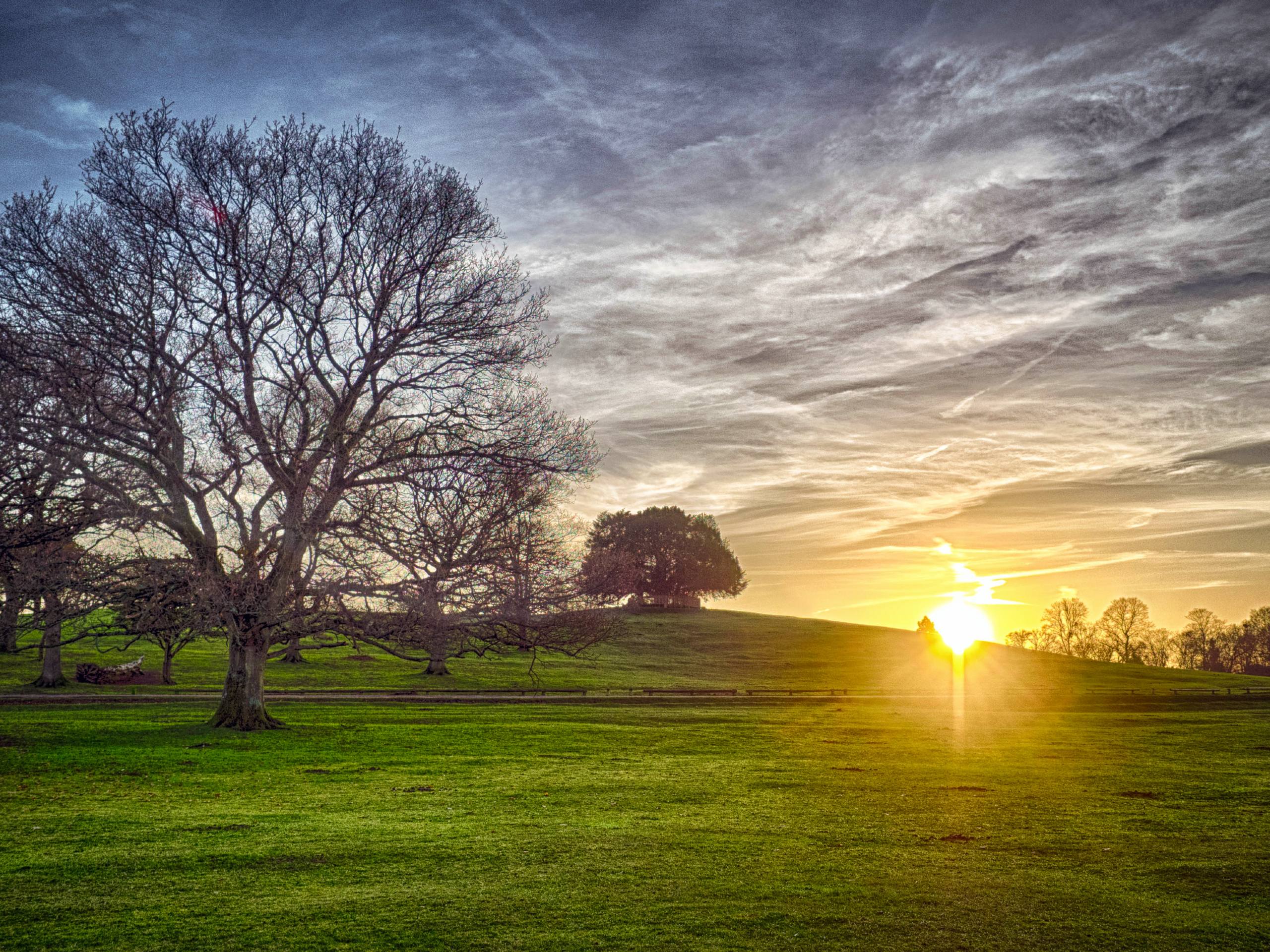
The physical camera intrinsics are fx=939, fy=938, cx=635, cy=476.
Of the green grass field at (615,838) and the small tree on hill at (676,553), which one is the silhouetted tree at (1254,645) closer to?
the small tree on hill at (676,553)

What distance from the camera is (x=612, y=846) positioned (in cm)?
1237

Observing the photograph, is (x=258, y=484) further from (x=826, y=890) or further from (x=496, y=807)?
(x=826, y=890)

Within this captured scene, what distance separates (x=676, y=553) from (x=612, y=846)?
123075 mm

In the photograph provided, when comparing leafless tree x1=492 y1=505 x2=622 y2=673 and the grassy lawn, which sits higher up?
leafless tree x1=492 y1=505 x2=622 y2=673

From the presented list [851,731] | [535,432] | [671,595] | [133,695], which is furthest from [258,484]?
[671,595]

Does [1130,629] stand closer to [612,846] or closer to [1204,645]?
[1204,645]

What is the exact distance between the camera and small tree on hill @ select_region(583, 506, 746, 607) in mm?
133000

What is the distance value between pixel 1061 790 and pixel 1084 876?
321 inches

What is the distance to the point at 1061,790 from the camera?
18.6 metres

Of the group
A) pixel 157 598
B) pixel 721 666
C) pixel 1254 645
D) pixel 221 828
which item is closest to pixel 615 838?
pixel 221 828

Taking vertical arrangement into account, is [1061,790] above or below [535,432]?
below

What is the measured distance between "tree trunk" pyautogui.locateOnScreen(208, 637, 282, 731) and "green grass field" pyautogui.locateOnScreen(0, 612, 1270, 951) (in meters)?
0.92

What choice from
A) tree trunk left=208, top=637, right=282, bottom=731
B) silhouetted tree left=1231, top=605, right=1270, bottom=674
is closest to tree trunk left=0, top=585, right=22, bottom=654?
tree trunk left=208, top=637, right=282, bottom=731

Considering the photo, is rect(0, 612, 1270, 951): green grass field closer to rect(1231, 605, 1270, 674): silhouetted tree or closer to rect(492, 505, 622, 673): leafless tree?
rect(492, 505, 622, 673): leafless tree
